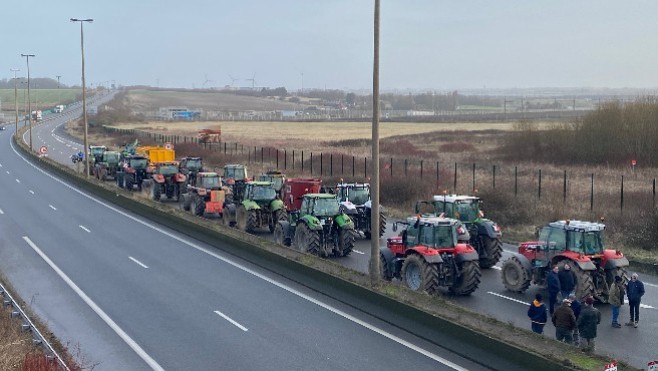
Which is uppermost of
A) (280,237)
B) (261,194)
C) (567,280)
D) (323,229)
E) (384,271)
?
(261,194)

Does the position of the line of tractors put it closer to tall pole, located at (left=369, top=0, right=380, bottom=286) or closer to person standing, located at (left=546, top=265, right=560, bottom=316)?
person standing, located at (left=546, top=265, right=560, bottom=316)

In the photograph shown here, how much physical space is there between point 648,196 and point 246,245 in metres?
19.5

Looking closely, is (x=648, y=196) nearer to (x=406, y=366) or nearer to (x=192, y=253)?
(x=192, y=253)

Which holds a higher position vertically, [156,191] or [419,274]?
[419,274]

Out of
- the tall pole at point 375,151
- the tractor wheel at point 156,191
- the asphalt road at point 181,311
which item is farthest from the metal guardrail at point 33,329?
the tractor wheel at point 156,191

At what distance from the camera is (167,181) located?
4475 centimetres

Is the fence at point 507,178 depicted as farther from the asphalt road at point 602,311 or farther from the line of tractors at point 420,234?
the asphalt road at point 602,311

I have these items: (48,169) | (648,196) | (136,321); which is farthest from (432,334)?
(48,169)

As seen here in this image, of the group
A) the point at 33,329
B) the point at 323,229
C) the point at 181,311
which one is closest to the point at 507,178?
the point at 323,229

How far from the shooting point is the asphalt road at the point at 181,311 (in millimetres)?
16688

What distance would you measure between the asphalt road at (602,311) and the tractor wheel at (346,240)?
0.38 metres

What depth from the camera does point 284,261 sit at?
2455 centimetres

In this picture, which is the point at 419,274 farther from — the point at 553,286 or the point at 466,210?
the point at 466,210

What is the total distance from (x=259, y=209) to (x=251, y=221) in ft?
2.03
